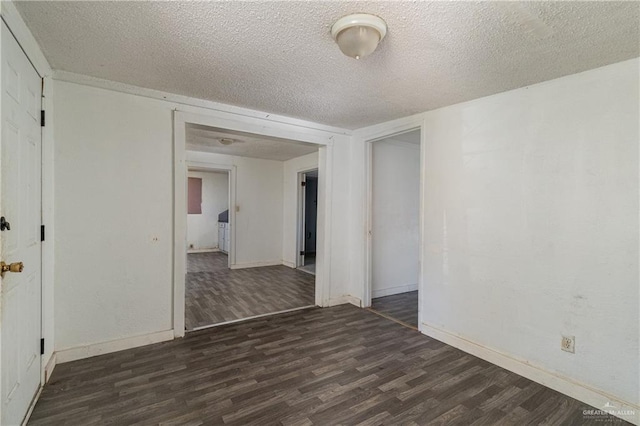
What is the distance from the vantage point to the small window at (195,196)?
7916mm

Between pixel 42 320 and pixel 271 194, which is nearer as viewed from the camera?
pixel 42 320

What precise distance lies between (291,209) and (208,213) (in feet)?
10.4

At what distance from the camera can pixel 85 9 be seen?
1516 mm

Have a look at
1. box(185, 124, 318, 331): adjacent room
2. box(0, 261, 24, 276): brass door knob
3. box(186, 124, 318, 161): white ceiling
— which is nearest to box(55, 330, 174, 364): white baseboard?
box(185, 124, 318, 331): adjacent room

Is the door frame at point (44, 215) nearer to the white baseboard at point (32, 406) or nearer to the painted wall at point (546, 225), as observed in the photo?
the white baseboard at point (32, 406)

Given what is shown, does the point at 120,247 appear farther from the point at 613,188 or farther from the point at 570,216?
the point at 613,188

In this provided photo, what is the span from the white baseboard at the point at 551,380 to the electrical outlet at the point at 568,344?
200mm

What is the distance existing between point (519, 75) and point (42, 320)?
3.90 metres

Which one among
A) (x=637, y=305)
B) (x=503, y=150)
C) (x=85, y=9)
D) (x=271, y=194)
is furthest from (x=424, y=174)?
(x=271, y=194)

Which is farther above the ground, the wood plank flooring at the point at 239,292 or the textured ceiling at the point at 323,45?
the textured ceiling at the point at 323,45

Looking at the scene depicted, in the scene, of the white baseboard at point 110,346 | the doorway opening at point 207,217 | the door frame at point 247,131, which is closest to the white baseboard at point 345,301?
the door frame at point 247,131

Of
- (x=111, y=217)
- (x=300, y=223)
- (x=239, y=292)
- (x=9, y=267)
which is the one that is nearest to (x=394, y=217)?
(x=300, y=223)

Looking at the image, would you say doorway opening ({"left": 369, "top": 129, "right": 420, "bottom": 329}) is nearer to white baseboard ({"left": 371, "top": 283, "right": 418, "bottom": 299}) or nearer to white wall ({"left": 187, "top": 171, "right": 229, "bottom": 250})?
white baseboard ({"left": 371, "top": 283, "right": 418, "bottom": 299})

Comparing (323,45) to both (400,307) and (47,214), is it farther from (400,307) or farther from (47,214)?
(400,307)
